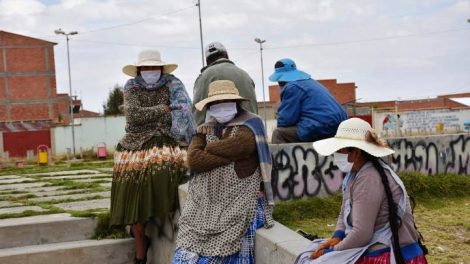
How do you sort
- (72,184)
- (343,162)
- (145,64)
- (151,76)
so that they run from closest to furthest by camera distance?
(343,162)
(145,64)
(151,76)
(72,184)

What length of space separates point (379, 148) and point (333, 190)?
2856mm

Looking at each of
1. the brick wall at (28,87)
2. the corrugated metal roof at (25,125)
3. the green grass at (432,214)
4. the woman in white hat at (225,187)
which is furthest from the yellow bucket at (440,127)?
the woman in white hat at (225,187)

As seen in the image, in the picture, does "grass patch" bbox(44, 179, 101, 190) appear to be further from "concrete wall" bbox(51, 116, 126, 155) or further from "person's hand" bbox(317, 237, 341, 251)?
"concrete wall" bbox(51, 116, 126, 155)

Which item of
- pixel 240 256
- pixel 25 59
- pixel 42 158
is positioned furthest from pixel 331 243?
pixel 25 59

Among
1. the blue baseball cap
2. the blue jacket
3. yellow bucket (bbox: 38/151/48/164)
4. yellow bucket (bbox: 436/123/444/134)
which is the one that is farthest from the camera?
yellow bucket (bbox: 436/123/444/134)

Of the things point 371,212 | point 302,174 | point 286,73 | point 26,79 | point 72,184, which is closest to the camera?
point 371,212

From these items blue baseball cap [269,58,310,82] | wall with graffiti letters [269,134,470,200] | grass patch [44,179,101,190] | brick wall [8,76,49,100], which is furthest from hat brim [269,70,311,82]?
brick wall [8,76,49,100]

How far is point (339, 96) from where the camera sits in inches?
2576

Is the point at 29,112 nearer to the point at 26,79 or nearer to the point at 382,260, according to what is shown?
the point at 26,79

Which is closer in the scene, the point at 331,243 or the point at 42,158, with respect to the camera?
the point at 331,243

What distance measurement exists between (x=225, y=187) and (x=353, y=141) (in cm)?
142

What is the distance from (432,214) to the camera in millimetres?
5922

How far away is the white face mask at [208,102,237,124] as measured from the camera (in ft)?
15.8

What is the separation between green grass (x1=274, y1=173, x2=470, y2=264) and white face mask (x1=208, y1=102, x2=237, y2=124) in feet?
4.08
